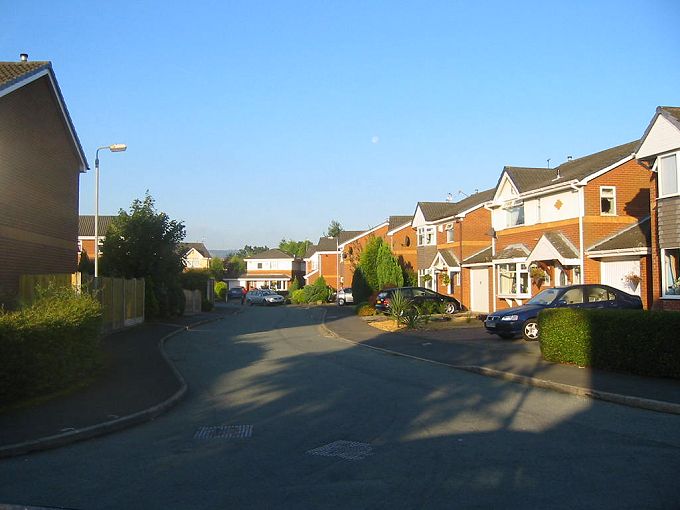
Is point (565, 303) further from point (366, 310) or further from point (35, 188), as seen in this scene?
point (366, 310)

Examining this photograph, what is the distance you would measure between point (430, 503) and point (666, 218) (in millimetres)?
16432

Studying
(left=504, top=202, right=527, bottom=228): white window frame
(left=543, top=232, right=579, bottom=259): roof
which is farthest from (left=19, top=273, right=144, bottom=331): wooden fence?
(left=504, top=202, right=527, bottom=228): white window frame

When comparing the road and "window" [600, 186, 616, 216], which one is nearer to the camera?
the road

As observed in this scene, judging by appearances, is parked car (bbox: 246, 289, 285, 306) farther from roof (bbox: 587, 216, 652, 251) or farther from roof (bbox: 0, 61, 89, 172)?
roof (bbox: 587, 216, 652, 251)

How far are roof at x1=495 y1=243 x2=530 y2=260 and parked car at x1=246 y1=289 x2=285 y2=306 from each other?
37425 millimetres

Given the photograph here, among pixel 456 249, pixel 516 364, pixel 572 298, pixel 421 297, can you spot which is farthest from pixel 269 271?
pixel 516 364

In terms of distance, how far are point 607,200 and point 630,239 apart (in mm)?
2898

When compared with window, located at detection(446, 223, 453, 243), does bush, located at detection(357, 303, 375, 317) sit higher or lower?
lower

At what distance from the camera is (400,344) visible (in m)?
21.5

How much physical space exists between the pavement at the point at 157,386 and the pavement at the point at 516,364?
2 cm

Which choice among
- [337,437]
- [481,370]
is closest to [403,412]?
[337,437]

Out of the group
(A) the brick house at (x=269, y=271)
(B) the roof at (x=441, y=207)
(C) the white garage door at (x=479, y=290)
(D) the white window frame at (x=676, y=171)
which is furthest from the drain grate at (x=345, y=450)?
(A) the brick house at (x=269, y=271)

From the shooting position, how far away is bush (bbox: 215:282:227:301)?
3002 inches

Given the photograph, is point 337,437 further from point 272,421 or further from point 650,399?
point 650,399
